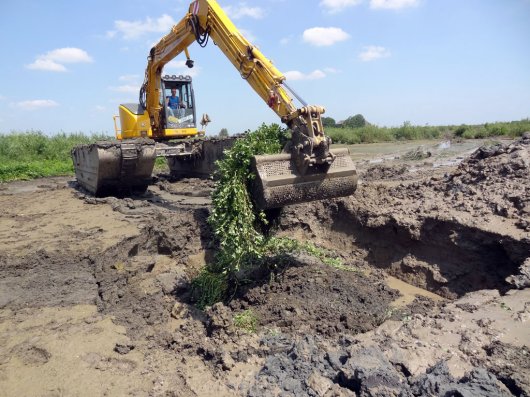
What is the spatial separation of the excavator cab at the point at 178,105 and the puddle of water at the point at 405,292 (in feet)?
26.7

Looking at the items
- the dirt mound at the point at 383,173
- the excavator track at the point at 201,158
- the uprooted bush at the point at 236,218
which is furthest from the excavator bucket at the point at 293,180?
the dirt mound at the point at 383,173

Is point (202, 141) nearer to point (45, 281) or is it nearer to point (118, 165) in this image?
point (118, 165)

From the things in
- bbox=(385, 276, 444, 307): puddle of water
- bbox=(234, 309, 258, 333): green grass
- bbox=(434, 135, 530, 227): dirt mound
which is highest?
bbox=(434, 135, 530, 227): dirt mound

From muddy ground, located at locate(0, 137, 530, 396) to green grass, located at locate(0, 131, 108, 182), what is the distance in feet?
32.3

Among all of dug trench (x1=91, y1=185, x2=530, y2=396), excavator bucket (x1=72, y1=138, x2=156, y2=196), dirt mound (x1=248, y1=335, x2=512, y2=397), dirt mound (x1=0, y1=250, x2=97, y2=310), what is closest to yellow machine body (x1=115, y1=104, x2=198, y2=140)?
excavator bucket (x1=72, y1=138, x2=156, y2=196)

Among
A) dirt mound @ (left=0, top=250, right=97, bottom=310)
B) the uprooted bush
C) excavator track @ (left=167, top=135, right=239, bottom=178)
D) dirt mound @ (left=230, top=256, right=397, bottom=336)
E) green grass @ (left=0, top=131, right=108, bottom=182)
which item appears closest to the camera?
dirt mound @ (left=230, top=256, right=397, bottom=336)

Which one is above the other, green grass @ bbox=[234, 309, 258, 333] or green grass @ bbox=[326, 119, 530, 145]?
green grass @ bbox=[326, 119, 530, 145]

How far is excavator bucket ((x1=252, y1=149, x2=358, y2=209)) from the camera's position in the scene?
4852 millimetres

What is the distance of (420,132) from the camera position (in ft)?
127

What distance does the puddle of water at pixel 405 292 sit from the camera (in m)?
5.51

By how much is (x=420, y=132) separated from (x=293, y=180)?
36.8 metres

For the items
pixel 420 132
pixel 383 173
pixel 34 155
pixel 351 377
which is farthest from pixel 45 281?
pixel 420 132

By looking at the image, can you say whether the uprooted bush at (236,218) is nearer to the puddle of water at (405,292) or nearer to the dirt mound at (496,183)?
the puddle of water at (405,292)

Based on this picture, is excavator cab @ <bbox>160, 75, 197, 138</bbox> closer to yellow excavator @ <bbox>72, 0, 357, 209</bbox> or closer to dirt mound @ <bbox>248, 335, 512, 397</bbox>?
yellow excavator @ <bbox>72, 0, 357, 209</bbox>
